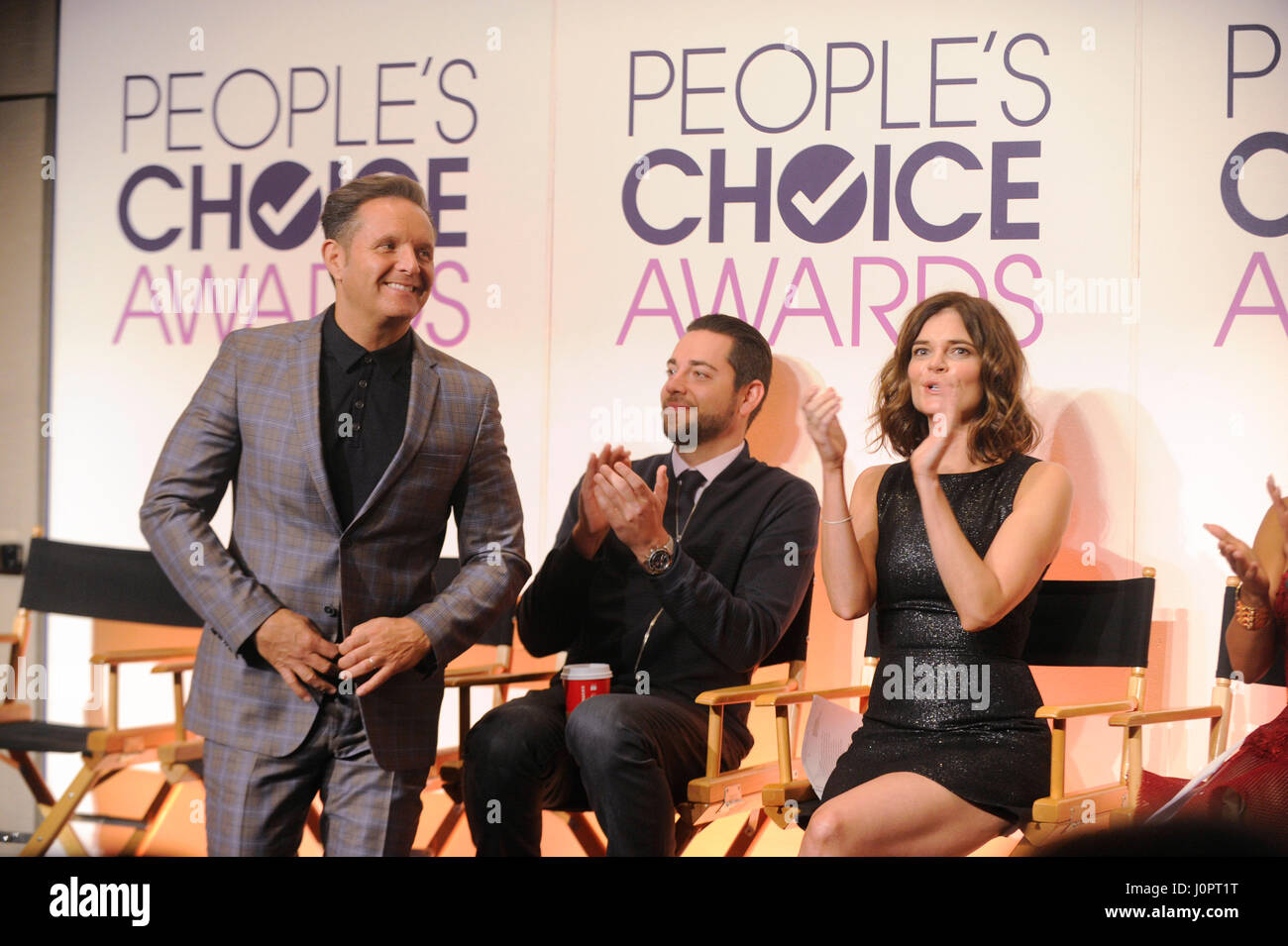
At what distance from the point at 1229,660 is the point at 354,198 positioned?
2.53 metres

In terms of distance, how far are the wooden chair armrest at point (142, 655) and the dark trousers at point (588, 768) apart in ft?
3.39

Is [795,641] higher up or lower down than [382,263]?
lower down

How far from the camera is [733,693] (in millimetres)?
2963

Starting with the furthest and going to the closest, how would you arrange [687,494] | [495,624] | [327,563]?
[495,624] < [687,494] < [327,563]

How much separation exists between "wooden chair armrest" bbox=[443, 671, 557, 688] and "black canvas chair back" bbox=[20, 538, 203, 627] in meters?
0.95

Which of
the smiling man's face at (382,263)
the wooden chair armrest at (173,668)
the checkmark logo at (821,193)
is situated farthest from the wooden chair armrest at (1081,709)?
the wooden chair armrest at (173,668)

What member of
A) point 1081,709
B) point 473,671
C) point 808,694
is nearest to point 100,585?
point 473,671

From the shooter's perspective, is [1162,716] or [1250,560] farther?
[1250,560]

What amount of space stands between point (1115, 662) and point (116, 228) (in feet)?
10.5

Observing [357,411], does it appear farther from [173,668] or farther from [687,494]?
[173,668]

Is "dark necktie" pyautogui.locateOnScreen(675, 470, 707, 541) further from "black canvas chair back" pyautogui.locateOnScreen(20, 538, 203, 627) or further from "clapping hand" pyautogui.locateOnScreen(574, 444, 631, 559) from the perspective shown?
"black canvas chair back" pyautogui.locateOnScreen(20, 538, 203, 627)

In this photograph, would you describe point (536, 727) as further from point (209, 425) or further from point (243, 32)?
point (243, 32)

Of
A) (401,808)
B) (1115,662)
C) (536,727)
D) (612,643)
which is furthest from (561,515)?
(1115,662)
